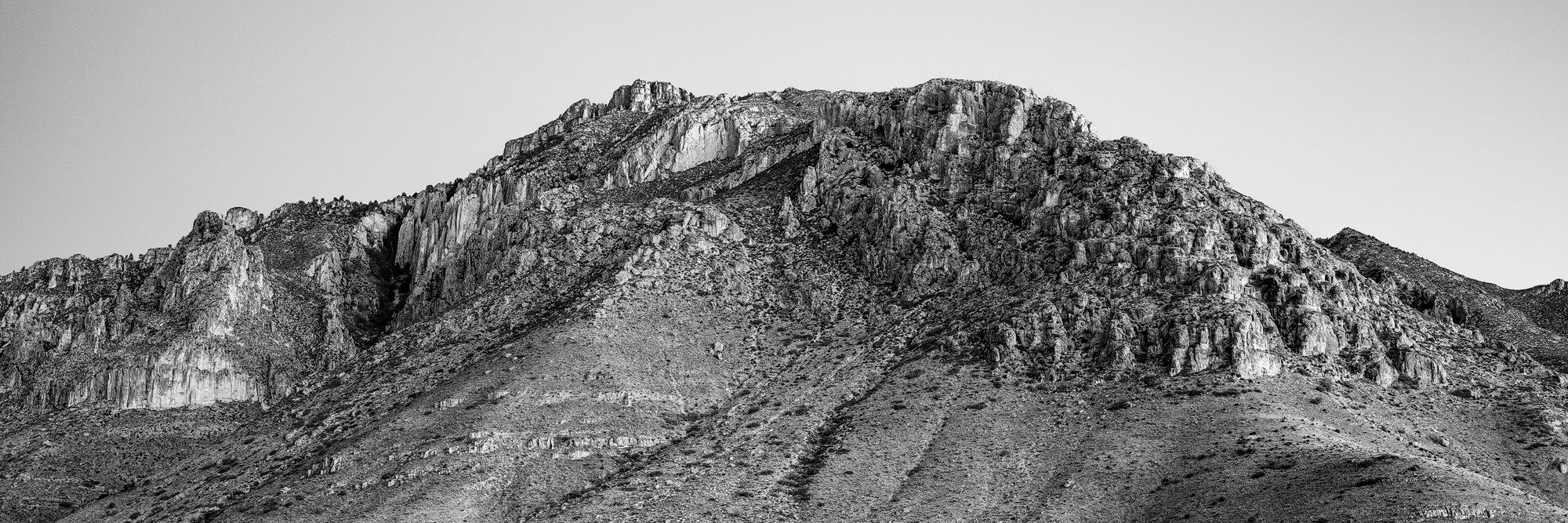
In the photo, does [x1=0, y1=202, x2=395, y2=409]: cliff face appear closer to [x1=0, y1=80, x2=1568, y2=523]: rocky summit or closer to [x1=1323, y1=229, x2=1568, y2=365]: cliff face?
[x1=0, y1=80, x2=1568, y2=523]: rocky summit

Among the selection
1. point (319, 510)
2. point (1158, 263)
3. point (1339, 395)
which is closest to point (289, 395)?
point (319, 510)

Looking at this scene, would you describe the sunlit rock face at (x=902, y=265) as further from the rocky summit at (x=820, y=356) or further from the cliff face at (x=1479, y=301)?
the cliff face at (x=1479, y=301)

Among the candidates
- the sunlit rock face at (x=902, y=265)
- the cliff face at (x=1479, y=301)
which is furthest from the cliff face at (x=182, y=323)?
the cliff face at (x=1479, y=301)

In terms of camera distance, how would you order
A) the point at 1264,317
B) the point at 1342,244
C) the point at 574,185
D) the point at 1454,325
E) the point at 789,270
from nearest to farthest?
1. the point at 1264,317
2. the point at 1454,325
3. the point at 789,270
4. the point at 1342,244
5. the point at 574,185

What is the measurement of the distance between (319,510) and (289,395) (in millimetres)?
51297

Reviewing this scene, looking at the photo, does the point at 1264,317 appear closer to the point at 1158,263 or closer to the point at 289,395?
the point at 1158,263

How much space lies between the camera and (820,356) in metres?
145

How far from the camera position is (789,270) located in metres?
163

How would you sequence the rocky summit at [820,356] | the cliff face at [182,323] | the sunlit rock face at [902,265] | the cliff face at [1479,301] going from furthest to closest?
1. the cliff face at [182,323]
2. the cliff face at [1479,301]
3. the sunlit rock face at [902,265]
4. the rocky summit at [820,356]

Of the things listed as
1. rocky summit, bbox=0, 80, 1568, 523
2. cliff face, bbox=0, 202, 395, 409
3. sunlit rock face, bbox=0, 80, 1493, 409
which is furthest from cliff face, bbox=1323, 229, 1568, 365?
cliff face, bbox=0, 202, 395, 409

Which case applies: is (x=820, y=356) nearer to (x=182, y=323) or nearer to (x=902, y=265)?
(x=902, y=265)

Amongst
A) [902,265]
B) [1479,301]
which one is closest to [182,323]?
[902,265]

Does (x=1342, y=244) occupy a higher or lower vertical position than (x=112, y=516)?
higher

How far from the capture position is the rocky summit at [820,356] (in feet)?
387
